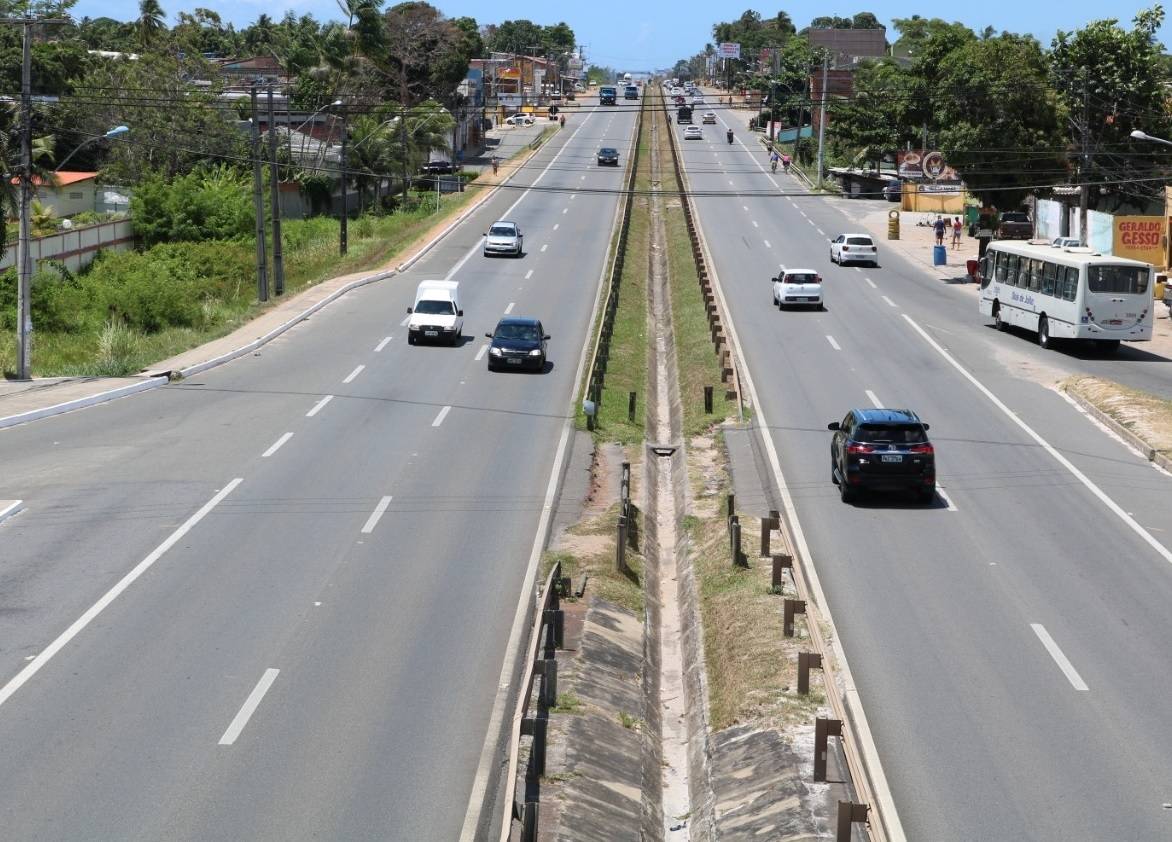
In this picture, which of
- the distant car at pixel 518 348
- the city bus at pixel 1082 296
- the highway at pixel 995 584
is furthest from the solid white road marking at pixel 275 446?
the city bus at pixel 1082 296

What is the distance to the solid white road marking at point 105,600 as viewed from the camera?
51.6 ft

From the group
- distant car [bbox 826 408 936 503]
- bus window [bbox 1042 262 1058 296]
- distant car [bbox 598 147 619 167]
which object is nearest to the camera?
distant car [bbox 826 408 936 503]

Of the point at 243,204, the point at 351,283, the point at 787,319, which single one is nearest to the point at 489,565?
the point at 787,319

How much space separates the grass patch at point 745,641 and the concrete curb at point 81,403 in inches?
595

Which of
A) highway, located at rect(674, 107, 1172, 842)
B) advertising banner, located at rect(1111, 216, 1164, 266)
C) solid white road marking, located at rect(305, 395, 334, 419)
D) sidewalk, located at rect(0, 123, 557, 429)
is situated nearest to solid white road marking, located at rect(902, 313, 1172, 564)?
highway, located at rect(674, 107, 1172, 842)

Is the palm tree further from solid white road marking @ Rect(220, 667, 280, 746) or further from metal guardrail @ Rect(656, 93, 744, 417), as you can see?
solid white road marking @ Rect(220, 667, 280, 746)

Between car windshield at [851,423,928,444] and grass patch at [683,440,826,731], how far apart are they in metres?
2.47

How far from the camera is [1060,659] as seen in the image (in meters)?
17.4

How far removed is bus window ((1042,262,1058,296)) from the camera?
41.8 metres

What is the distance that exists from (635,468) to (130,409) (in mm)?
11974

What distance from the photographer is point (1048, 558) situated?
2186cm

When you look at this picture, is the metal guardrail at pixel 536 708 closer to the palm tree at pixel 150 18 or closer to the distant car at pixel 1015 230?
the distant car at pixel 1015 230

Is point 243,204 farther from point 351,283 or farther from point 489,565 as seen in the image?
point 489,565

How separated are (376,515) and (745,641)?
7.60 m
